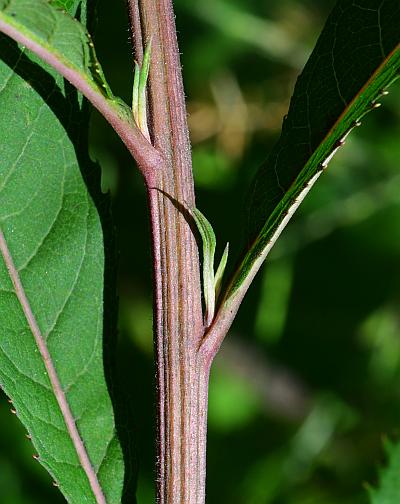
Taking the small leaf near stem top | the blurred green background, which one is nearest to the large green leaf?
the small leaf near stem top

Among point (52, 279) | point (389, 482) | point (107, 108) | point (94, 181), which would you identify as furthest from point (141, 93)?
point (389, 482)

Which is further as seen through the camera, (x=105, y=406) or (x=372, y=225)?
(x=372, y=225)

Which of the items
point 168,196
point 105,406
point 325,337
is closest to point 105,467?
point 105,406

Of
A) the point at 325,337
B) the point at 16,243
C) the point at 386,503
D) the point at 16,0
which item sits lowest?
the point at 325,337

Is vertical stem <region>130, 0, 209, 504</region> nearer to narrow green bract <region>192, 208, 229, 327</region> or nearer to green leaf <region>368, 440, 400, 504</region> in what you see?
narrow green bract <region>192, 208, 229, 327</region>

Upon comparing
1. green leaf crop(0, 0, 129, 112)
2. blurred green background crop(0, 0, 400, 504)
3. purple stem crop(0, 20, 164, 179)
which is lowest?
blurred green background crop(0, 0, 400, 504)

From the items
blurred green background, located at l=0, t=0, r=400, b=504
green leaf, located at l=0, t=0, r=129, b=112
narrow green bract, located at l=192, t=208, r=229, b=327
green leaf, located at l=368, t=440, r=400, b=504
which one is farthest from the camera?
blurred green background, located at l=0, t=0, r=400, b=504

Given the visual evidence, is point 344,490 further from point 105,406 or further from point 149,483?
point 105,406
